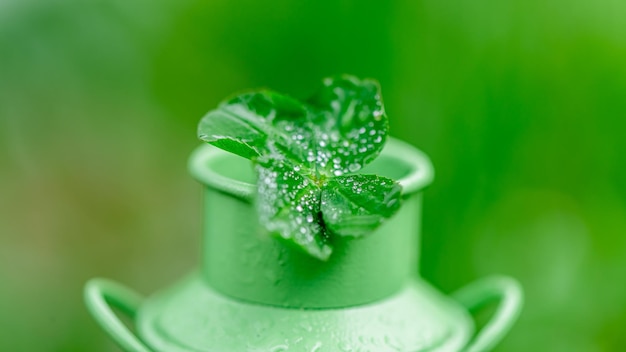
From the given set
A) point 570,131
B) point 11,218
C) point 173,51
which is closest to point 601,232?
point 570,131

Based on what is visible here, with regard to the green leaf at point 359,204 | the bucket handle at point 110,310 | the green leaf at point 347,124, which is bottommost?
the bucket handle at point 110,310

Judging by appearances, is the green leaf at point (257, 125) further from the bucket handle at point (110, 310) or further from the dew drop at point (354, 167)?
the bucket handle at point (110, 310)

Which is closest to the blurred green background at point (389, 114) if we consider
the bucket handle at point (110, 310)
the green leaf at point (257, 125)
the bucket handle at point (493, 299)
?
the bucket handle at point (493, 299)

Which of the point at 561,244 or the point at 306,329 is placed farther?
the point at 561,244

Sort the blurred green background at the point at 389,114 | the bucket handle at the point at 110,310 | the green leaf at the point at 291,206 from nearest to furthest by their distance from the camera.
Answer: the green leaf at the point at 291,206 < the bucket handle at the point at 110,310 < the blurred green background at the point at 389,114

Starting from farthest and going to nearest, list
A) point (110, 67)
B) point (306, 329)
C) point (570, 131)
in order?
point (110, 67)
point (570, 131)
point (306, 329)

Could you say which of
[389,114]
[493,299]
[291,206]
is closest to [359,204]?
[291,206]

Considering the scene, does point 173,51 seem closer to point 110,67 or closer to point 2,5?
point 110,67
